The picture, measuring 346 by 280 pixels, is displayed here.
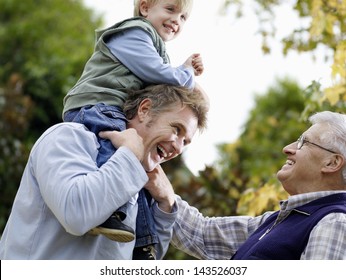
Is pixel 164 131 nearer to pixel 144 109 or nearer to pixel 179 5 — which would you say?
pixel 144 109

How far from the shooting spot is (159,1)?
11.1 ft

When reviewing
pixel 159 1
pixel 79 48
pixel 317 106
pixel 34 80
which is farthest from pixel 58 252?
pixel 79 48

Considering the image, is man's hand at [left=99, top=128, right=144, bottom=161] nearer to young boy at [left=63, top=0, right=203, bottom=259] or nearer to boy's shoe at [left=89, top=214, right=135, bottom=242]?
young boy at [left=63, top=0, right=203, bottom=259]

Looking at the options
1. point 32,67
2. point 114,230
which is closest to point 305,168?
point 114,230

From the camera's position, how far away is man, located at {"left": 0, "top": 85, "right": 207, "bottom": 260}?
8.73 ft

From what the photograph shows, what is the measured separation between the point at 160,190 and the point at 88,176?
0.69 m

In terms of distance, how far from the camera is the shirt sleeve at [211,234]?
3543mm

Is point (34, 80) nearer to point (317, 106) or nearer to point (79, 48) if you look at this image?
point (79, 48)

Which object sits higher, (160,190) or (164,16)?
(164,16)

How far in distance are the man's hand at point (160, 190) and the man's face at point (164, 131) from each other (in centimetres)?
16

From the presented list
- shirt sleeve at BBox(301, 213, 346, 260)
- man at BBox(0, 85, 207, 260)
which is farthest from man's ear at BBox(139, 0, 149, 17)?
shirt sleeve at BBox(301, 213, 346, 260)

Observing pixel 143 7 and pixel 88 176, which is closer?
pixel 88 176

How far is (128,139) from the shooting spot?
2918 millimetres
